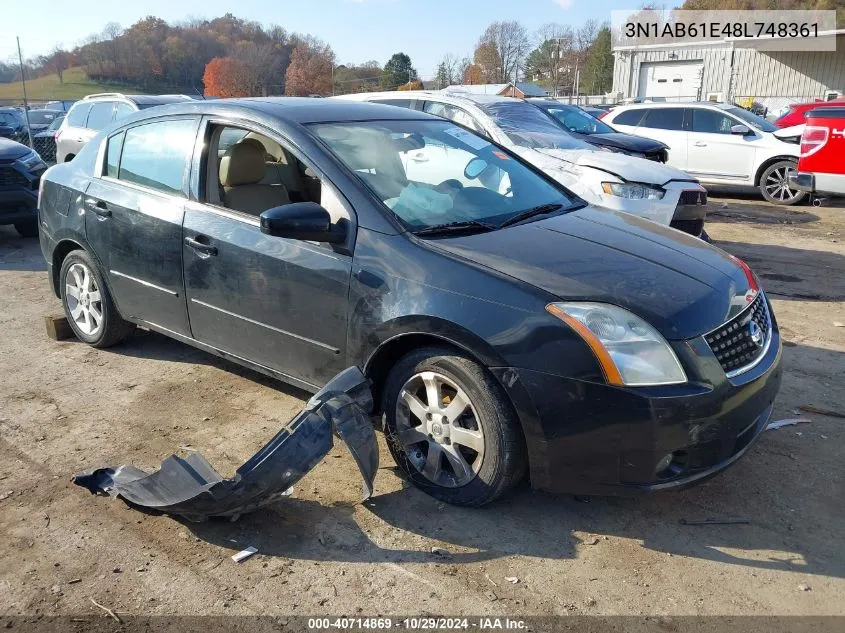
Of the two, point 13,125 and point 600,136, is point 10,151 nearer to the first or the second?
point 600,136

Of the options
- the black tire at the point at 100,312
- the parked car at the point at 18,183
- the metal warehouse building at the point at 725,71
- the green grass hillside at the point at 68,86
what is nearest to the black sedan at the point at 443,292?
the black tire at the point at 100,312

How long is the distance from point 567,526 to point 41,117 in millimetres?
27519

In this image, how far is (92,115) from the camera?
36.4ft

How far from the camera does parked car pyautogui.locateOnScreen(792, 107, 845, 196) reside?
10.2m

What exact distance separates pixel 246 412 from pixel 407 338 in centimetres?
146

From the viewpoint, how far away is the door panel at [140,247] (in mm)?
4215

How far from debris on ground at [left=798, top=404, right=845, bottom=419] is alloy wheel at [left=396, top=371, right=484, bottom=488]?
89.2 inches

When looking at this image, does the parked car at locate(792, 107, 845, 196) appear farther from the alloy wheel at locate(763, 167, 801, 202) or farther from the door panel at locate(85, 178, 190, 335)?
the door panel at locate(85, 178, 190, 335)

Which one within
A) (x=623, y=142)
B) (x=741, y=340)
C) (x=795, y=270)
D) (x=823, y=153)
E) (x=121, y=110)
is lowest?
(x=795, y=270)

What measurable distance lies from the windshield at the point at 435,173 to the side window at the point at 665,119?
983 centimetres

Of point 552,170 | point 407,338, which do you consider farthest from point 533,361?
point 552,170

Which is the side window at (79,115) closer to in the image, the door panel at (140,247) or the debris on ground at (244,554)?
the door panel at (140,247)

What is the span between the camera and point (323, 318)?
352 centimetres

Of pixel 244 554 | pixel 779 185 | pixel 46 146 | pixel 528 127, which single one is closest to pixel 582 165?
pixel 528 127
